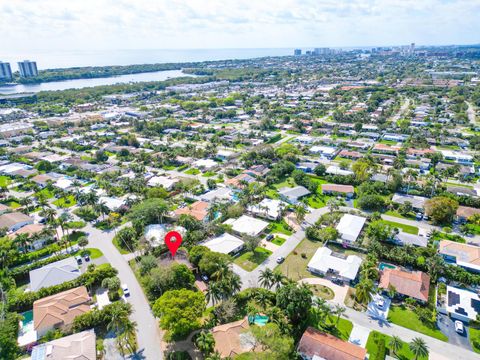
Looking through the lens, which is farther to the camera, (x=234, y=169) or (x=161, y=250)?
(x=234, y=169)

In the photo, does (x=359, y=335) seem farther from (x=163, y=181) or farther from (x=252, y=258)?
(x=163, y=181)

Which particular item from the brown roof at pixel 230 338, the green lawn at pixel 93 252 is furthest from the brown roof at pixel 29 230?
the brown roof at pixel 230 338

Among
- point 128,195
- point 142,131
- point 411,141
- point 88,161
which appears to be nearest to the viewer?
point 128,195

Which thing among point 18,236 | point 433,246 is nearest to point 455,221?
point 433,246

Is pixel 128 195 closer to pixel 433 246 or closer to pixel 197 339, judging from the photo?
pixel 197 339

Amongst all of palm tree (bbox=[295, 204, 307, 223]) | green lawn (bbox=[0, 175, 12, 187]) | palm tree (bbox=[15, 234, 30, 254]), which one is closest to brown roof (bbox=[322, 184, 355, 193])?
palm tree (bbox=[295, 204, 307, 223])

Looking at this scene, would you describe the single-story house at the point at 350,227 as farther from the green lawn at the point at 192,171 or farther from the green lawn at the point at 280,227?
the green lawn at the point at 192,171
